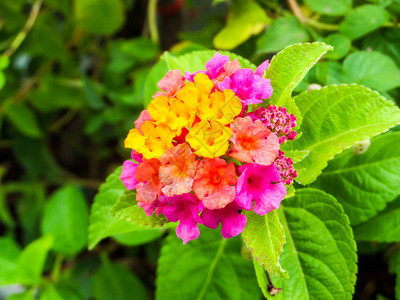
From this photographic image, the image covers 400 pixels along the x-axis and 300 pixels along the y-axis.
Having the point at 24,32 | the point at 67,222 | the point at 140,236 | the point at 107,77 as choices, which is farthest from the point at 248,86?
the point at 24,32

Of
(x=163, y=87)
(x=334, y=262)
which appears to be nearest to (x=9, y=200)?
(x=163, y=87)

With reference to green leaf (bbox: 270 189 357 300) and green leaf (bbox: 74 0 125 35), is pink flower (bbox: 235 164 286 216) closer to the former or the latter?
green leaf (bbox: 270 189 357 300)

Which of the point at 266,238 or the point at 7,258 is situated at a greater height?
the point at 266,238

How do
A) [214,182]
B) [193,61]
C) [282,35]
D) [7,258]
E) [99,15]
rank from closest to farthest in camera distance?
[214,182], [193,61], [282,35], [7,258], [99,15]

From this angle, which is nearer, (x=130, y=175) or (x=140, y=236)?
(x=130, y=175)

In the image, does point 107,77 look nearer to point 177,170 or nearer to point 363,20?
point 363,20

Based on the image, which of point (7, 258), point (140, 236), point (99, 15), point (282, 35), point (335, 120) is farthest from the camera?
point (99, 15)

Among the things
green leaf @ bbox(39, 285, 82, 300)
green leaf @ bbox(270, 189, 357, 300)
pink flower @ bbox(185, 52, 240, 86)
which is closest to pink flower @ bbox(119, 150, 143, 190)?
pink flower @ bbox(185, 52, 240, 86)

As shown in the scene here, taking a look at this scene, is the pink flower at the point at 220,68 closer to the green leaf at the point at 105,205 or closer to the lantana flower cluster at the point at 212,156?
the lantana flower cluster at the point at 212,156
